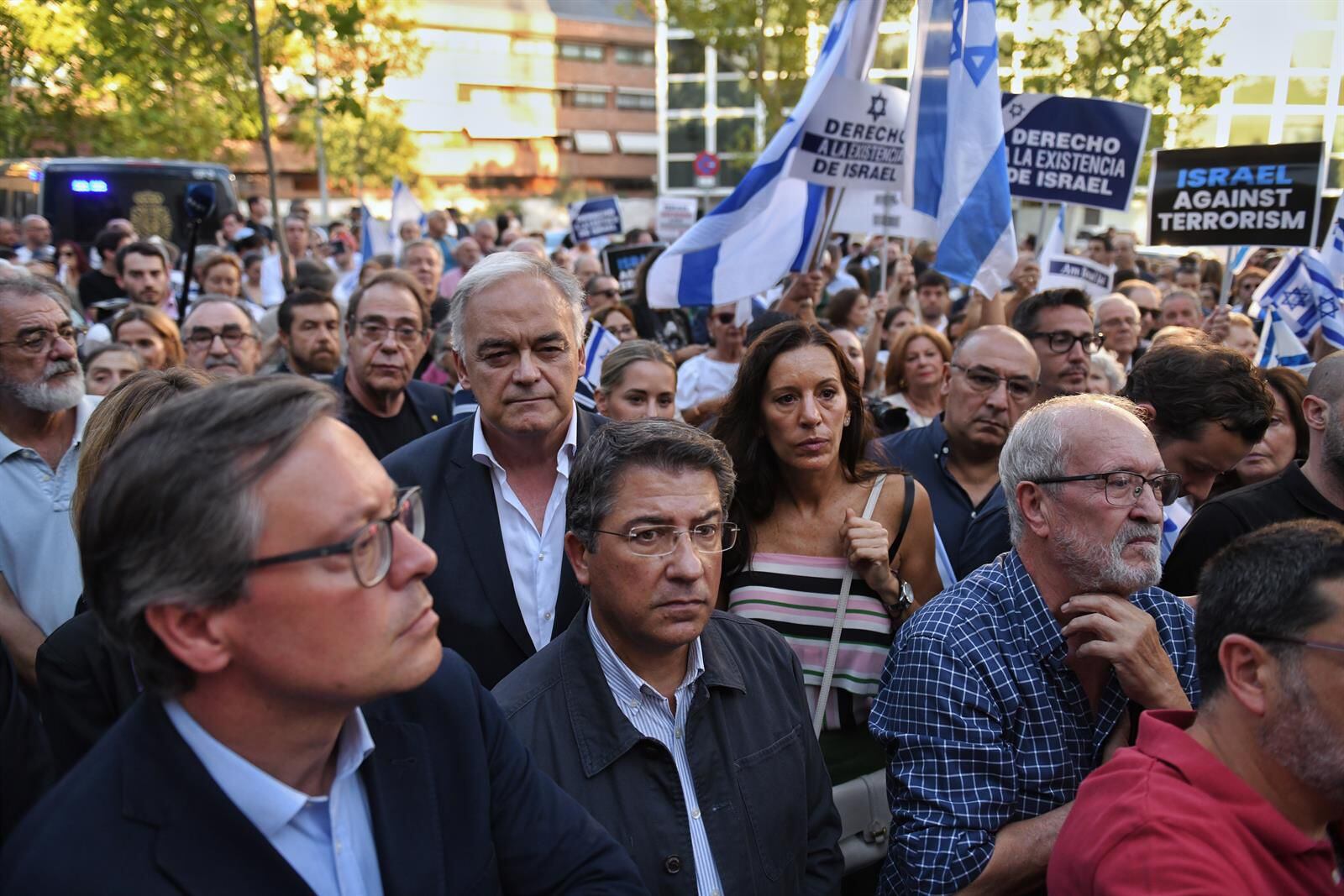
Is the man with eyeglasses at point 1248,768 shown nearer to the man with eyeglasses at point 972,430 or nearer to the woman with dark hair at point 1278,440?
the man with eyeglasses at point 972,430

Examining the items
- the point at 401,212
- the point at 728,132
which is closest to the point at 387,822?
the point at 401,212

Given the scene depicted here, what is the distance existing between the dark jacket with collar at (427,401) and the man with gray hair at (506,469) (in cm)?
193

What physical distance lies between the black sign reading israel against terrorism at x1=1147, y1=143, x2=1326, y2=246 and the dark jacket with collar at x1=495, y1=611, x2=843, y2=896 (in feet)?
20.1

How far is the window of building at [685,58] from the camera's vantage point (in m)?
59.0

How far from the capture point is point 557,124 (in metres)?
73.2

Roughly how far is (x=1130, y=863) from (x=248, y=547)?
5.00 feet

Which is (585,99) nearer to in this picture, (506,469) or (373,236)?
(373,236)

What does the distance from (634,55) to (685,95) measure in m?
17.9

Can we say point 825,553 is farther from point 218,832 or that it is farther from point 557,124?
point 557,124

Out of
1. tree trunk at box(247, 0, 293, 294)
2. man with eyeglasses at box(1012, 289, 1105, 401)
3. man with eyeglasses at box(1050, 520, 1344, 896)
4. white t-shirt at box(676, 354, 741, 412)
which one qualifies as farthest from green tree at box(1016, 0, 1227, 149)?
man with eyeglasses at box(1050, 520, 1344, 896)

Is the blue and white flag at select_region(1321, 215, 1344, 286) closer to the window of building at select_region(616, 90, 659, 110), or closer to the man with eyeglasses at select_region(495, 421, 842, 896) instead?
the man with eyeglasses at select_region(495, 421, 842, 896)

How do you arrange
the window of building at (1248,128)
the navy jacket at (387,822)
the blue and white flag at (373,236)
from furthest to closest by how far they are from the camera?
the window of building at (1248,128), the blue and white flag at (373,236), the navy jacket at (387,822)

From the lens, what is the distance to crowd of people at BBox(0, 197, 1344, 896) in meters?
1.64

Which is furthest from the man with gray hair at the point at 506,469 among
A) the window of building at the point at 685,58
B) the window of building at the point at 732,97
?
the window of building at the point at 685,58
